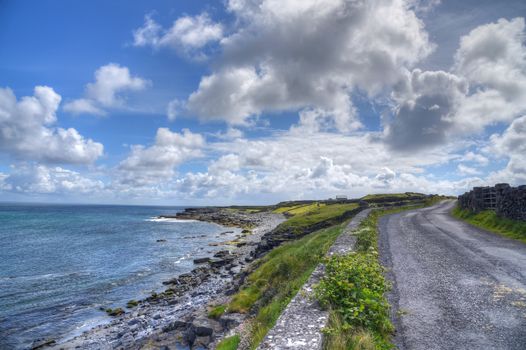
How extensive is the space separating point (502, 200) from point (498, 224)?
8.69 feet

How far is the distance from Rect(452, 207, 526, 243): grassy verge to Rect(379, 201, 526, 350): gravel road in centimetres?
439

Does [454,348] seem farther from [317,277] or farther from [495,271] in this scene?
[495,271]

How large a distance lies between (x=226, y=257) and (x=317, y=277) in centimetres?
3939

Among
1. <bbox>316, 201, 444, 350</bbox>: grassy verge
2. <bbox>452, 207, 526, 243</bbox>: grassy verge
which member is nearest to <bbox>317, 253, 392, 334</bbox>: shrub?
<bbox>316, 201, 444, 350</bbox>: grassy verge

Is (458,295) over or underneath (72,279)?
over

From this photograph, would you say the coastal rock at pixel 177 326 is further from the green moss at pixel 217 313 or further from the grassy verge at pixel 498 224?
the grassy verge at pixel 498 224

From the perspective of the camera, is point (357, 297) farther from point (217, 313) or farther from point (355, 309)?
point (217, 313)

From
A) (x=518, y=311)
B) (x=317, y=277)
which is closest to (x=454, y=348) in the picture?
(x=518, y=311)

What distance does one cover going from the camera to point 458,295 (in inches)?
428

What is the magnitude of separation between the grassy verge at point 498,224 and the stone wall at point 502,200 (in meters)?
0.55

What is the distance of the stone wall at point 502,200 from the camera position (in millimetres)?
25703

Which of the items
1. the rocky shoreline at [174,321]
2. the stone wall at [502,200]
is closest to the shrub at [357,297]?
the rocky shoreline at [174,321]

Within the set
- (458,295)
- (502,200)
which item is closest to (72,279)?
(458,295)

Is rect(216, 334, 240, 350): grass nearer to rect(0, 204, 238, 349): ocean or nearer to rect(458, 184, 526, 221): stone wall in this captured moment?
rect(0, 204, 238, 349): ocean
